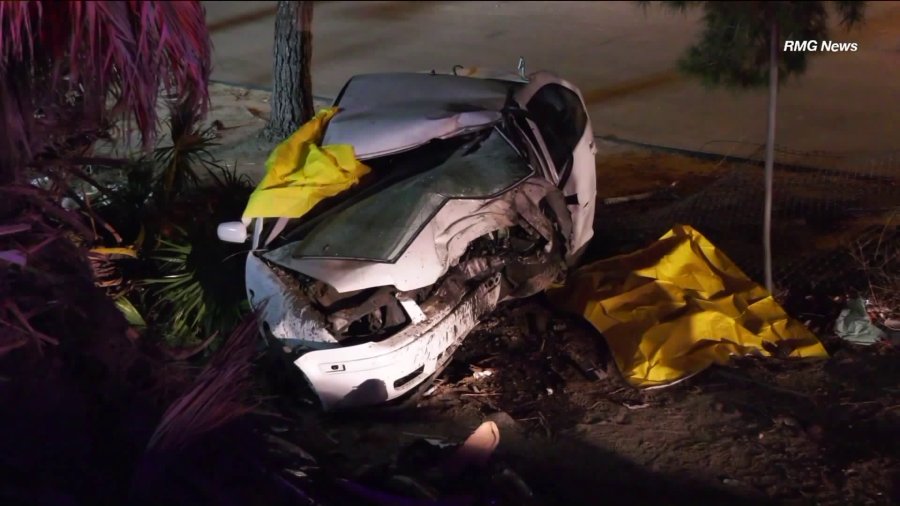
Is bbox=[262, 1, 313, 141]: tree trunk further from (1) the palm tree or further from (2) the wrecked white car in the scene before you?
(1) the palm tree

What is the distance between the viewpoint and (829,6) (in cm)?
407

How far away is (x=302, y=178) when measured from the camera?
15.1 ft

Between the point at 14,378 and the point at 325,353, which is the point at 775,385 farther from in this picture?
the point at 14,378

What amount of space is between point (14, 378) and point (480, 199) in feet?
7.34

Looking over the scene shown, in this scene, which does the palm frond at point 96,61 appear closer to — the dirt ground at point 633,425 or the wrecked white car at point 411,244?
the wrecked white car at point 411,244

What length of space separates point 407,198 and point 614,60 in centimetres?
780

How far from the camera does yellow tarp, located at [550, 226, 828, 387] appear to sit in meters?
4.73

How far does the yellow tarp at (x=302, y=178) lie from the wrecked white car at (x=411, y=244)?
8cm

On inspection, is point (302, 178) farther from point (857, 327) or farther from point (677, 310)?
point (857, 327)

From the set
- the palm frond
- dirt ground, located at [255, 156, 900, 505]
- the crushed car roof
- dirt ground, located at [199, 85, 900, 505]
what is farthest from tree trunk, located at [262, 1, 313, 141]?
the palm frond

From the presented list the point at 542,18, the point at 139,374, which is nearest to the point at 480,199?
the point at 139,374

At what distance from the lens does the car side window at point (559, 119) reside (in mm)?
5273

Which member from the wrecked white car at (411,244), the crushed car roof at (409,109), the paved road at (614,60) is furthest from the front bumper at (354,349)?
the paved road at (614,60)

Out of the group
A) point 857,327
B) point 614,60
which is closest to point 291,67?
point 614,60
